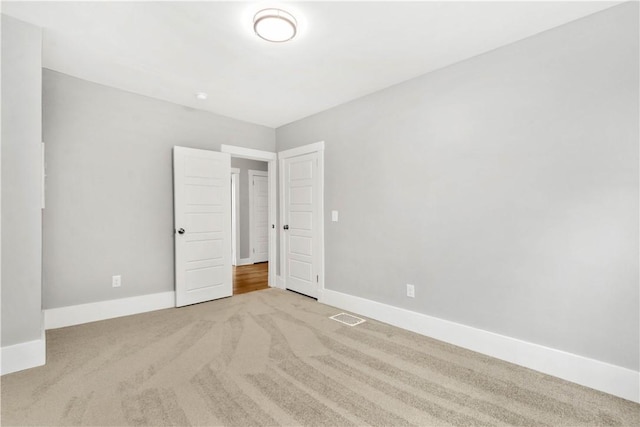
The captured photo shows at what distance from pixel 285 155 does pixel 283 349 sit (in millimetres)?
2952

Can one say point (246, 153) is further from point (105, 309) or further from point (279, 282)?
point (105, 309)

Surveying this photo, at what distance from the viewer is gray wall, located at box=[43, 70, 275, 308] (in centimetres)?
305

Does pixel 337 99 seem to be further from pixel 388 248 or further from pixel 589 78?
pixel 589 78

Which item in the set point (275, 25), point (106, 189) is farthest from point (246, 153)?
point (275, 25)

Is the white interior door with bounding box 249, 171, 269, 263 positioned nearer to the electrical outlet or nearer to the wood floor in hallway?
the wood floor in hallway

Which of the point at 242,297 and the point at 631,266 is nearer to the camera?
the point at 631,266

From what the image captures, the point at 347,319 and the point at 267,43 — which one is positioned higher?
the point at 267,43

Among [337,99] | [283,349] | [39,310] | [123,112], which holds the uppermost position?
[337,99]

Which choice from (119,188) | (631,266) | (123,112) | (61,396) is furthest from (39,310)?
(631,266)

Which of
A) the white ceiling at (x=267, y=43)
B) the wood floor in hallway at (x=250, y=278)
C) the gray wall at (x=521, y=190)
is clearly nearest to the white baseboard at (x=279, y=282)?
the wood floor in hallway at (x=250, y=278)

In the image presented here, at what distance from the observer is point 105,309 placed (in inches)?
131

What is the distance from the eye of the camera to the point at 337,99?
3699 millimetres

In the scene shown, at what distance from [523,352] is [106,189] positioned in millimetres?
4379

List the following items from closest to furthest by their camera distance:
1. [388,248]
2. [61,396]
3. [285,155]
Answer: [61,396]
[388,248]
[285,155]
